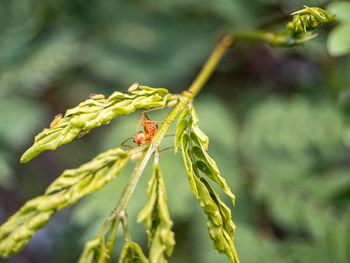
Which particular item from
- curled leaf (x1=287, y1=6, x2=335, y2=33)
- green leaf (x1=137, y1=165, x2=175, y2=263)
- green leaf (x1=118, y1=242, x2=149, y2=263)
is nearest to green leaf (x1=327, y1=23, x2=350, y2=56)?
curled leaf (x1=287, y1=6, x2=335, y2=33)

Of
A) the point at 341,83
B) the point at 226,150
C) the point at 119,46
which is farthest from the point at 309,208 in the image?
the point at 119,46

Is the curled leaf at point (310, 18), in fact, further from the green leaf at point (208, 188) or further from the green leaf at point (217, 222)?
the green leaf at point (217, 222)

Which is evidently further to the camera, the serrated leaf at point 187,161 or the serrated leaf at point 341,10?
the serrated leaf at point 341,10

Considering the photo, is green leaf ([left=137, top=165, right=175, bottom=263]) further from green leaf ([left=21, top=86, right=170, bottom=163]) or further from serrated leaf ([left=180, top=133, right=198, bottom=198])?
green leaf ([left=21, top=86, right=170, bottom=163])

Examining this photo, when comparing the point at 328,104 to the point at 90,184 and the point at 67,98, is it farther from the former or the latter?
the point at 67,98

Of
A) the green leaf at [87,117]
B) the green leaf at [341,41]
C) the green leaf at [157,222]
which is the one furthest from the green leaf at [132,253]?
the green leaf at [341,41]

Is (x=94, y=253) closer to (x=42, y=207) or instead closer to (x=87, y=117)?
(x=42, y=207)
